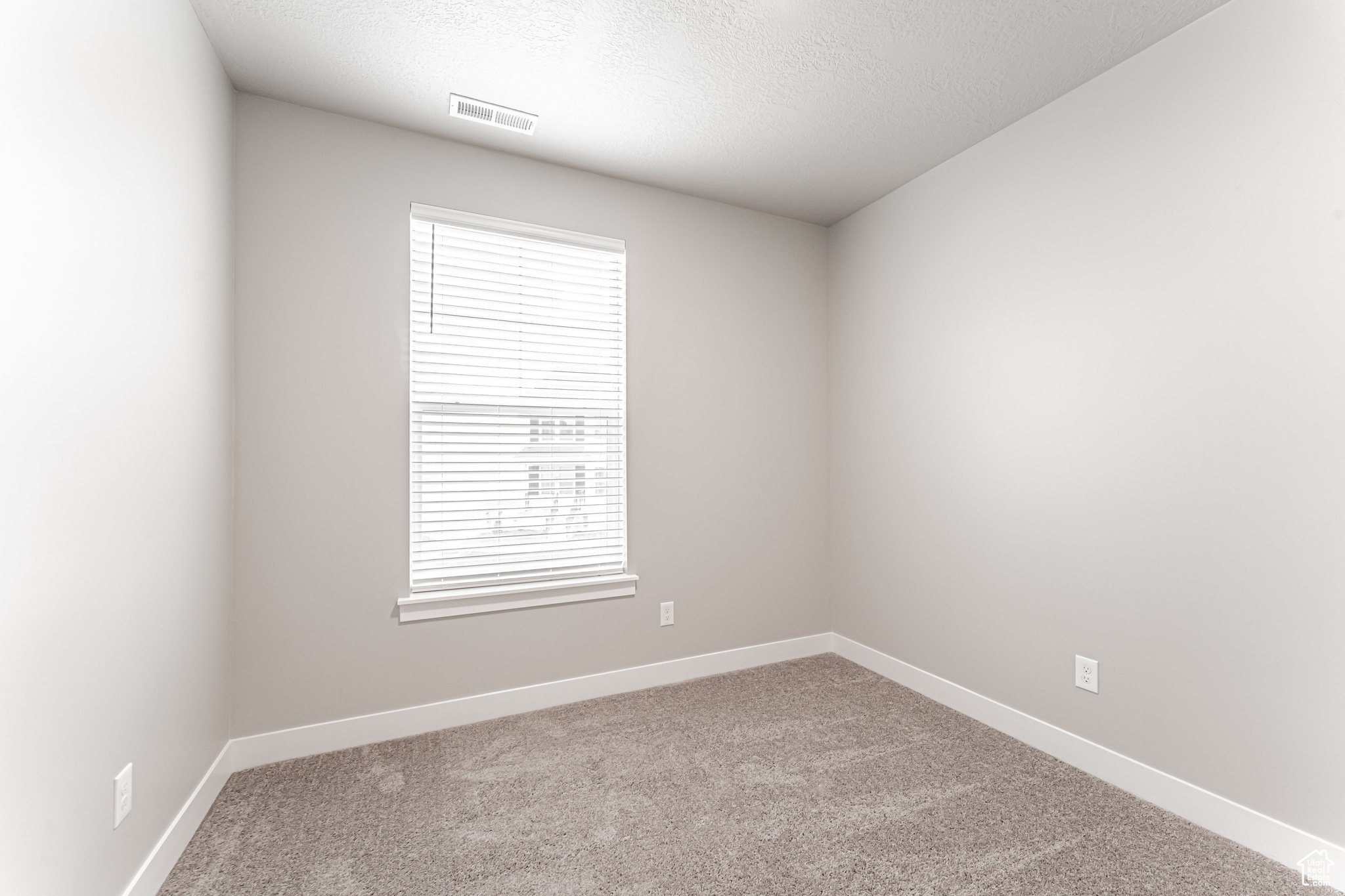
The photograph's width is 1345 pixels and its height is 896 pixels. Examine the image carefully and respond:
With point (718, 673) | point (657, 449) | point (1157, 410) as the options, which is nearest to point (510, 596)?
point (657, 449)

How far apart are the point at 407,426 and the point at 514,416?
46 cm

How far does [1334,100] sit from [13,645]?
3.32 meters

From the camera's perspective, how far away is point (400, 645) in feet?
8.25

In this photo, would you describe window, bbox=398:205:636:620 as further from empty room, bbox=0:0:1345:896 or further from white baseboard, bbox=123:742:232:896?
white baseboard, bbox=123:742:232:896

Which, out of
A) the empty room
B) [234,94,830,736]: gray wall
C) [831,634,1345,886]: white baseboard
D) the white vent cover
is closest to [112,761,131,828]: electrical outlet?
the empty room

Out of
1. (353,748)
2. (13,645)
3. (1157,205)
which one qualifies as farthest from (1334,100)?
(353,748)

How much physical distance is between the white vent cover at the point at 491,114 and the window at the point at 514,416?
1.29 ft

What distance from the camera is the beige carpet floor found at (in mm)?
1637

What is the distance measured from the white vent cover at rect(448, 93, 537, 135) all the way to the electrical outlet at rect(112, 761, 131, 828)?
92.7 inches

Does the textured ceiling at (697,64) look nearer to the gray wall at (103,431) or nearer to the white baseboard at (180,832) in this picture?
the gray wall at (103,431)

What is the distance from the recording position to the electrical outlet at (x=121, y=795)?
1.40 metres

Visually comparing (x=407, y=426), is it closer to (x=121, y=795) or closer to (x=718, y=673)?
(x=121, y=795)

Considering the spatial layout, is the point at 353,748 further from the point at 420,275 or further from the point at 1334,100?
the point at 1334,100

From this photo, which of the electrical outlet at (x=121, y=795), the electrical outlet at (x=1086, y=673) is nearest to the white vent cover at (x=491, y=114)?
the electrical outlet at (x=121, y=795)
